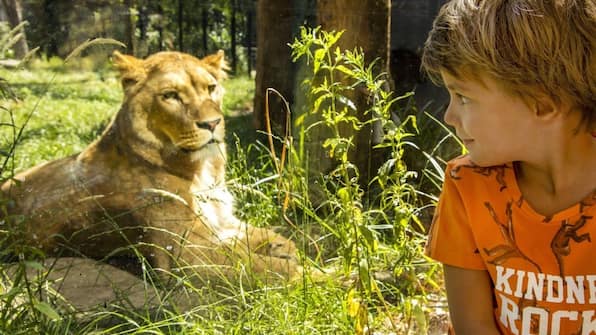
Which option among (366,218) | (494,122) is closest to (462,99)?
(494,122)

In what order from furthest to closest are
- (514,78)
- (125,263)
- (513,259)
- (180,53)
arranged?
(180,53) → (125,263) → (513,259) → (514,78)

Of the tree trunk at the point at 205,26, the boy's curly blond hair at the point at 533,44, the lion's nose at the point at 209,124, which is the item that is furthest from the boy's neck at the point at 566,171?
the tree trunk at the point at 205,26

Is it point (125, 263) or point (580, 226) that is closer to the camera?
point (580, 226)

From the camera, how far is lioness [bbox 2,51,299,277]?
117 inches

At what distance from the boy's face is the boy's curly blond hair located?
0.04 m

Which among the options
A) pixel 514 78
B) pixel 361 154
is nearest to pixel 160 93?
pixel 361 154

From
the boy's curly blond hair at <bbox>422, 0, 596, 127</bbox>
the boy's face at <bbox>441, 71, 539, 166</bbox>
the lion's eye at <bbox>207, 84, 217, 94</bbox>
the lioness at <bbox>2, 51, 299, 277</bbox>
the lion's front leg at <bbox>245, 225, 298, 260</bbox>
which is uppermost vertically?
the boy's curly blond hair at <bbox>422, 0, 596, 127</bbox>

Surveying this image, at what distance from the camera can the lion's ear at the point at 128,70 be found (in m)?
3.06

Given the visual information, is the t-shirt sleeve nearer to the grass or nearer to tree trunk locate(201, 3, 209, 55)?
the grass

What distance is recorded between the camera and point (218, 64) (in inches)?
129

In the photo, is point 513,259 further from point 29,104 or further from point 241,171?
point 29,104

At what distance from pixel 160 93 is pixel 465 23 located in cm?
159

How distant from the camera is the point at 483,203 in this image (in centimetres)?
190

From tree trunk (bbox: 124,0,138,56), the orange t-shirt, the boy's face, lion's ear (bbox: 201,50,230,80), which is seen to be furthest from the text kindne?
tree trunk (bbox: 124,0,138,56)
